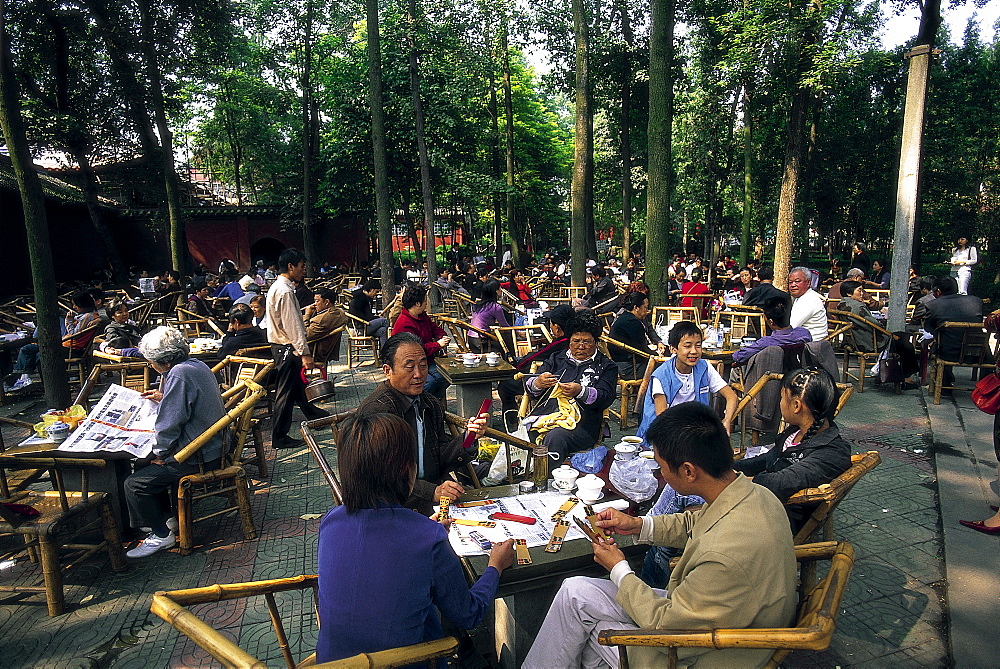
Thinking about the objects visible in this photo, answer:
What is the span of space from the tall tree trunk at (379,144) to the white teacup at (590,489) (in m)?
9.79

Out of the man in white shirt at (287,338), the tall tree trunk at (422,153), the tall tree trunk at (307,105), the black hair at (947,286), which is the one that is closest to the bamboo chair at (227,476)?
the man in white shirt at (287,338)

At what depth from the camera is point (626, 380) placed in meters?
6.66

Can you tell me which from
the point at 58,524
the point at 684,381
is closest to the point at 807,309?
the point at 684,381

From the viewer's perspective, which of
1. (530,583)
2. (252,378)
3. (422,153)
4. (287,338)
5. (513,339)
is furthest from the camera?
(422,153)

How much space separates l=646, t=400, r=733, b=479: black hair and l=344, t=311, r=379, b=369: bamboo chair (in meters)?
7.69

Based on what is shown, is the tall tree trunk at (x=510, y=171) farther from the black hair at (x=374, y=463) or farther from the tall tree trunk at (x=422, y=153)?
the black hair at (x=374, y=463)

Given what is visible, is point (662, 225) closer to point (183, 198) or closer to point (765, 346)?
point (765, 346)

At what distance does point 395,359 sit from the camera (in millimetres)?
3480

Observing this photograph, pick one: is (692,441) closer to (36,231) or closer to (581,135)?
(36,231)

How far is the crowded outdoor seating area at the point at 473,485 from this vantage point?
1998mm

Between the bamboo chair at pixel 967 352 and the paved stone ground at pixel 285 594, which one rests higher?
the bamboo chair at pixel 967 352

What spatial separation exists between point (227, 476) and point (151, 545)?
0.69m

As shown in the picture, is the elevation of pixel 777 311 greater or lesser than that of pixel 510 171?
lesser

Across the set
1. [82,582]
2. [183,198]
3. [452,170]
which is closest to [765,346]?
[82,582]
